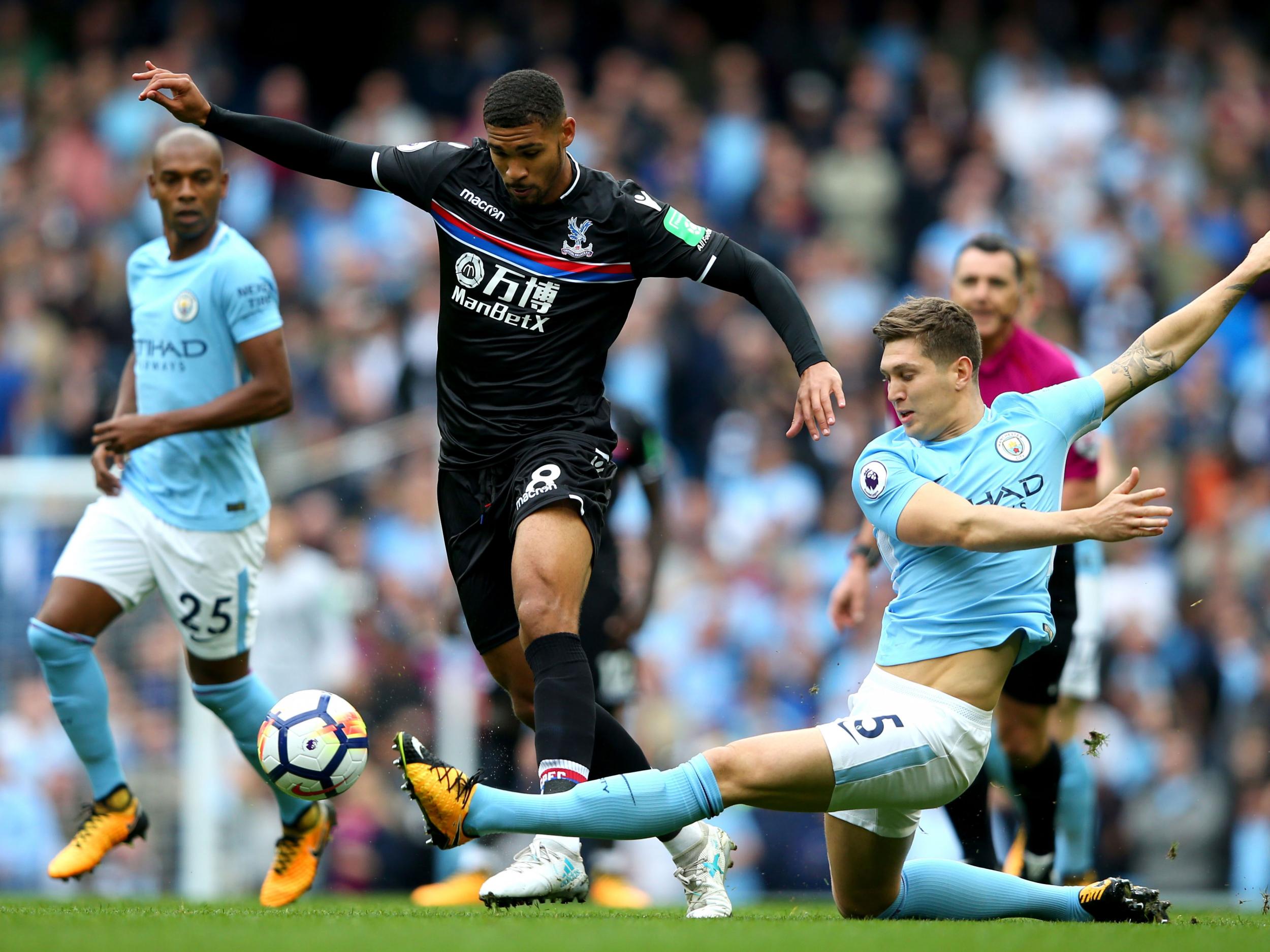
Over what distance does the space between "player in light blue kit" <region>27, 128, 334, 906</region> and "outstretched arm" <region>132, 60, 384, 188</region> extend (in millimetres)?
925

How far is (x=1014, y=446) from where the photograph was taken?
5270 mm

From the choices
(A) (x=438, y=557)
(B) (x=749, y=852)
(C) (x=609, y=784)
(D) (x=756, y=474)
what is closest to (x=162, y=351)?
(C) (x=609, y=784)

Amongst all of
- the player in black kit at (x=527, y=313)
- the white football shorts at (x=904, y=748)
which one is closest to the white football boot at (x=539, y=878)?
the player in black kit at (x=527, y=313)

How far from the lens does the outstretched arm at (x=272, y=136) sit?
5.79 m

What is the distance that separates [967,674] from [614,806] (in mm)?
1183

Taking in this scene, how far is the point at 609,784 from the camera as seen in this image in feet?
16.1

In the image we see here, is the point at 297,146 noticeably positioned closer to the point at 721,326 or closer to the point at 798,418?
the point at 798,418

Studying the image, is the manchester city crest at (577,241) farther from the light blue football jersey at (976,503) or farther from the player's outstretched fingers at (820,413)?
the light blue football jersey at (976,503)

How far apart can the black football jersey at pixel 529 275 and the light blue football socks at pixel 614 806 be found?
1441 mm

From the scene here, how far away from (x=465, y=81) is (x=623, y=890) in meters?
8.69

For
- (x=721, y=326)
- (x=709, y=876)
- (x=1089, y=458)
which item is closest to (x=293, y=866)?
(x=709, y=876)

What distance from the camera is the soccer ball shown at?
5465 millimetres

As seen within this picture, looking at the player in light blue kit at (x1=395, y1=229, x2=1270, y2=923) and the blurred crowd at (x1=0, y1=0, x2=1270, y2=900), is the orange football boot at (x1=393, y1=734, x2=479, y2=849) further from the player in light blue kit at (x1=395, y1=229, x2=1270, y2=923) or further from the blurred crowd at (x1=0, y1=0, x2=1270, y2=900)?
the blurred crowd at (x1=0, y1=0, x2=1270, y2=900)

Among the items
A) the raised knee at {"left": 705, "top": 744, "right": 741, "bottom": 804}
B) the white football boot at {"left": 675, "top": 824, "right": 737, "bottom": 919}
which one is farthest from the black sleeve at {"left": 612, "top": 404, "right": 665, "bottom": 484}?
the raised knee at {"left": 705, "top": 744, "right": 741, "bottom": 804}
